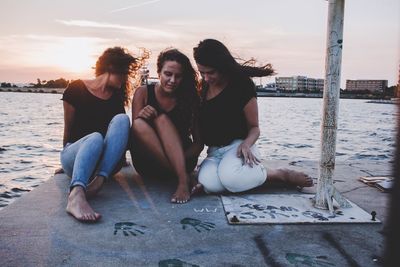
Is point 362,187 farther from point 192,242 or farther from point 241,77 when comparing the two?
point 192,242

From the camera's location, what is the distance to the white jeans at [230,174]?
11.3ft

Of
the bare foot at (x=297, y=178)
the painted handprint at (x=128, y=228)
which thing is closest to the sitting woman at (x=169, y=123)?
the painted handprint at (x=128, y=228)

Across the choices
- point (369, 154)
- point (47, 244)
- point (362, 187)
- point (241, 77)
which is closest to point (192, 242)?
point (47, 244)

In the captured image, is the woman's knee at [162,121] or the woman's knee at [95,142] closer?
the woman's knee at [95,142]

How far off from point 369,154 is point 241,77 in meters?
8.08

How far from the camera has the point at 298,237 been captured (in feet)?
8.41

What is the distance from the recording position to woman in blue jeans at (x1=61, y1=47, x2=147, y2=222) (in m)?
3.20

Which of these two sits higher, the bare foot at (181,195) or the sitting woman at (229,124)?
the sitting woman at (229,124)

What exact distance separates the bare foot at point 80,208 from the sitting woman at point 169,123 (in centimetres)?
75

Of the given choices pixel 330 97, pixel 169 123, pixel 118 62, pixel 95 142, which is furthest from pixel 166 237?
pixel 118 62

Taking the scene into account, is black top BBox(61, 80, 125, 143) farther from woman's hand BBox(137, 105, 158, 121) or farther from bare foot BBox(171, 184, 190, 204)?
bare foot BBox(171, 184, 190, 204)

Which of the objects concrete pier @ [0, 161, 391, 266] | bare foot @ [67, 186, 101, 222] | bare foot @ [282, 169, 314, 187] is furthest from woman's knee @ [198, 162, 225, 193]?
bare foot @ [67, 186, 101, 222]

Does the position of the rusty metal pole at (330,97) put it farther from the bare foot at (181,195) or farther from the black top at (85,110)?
the black top at (85,110)

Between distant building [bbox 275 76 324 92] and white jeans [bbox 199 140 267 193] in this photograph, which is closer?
white jeans [bbox 199 140 267 193]
